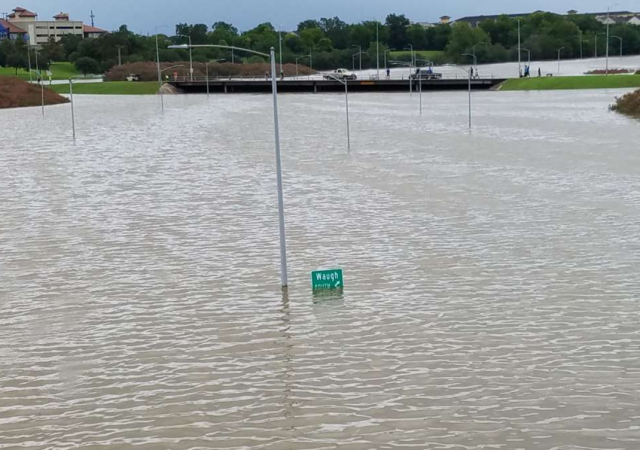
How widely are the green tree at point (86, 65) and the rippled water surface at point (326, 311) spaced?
147 metres

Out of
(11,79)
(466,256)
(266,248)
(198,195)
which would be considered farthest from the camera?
(11,79)

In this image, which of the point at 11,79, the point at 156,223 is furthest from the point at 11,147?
the point at 11,79

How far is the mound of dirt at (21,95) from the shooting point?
119938 mm

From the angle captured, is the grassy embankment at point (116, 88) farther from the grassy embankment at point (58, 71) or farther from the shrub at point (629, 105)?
the shrub at point (629, 105)

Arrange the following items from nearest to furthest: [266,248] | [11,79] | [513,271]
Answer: [513,271], [266,248], [11,79]

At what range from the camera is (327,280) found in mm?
20469

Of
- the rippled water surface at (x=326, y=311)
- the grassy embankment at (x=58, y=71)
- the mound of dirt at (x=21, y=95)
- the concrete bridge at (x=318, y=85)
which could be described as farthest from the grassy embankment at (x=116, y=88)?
the rippled water surface at (x=326, y=311)

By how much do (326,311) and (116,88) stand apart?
139 m

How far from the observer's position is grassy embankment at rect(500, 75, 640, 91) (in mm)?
118375

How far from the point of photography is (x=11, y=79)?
12912 centimetres

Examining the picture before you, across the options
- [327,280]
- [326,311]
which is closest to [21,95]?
[327,280]

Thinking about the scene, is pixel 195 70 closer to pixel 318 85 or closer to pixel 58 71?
pixel 58 71

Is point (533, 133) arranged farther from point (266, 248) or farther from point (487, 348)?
point (487, 348)

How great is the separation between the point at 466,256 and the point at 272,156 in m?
28.8
